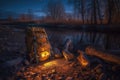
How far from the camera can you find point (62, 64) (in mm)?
7016

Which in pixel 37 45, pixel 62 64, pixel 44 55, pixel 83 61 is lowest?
pixel 62 64

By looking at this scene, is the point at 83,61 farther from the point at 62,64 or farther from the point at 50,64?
the point at 50,64

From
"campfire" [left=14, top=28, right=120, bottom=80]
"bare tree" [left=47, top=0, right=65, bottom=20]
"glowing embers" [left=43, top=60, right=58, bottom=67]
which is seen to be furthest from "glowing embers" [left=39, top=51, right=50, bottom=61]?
"bare tree" [left=47, top=0, right=65, bottom=20]

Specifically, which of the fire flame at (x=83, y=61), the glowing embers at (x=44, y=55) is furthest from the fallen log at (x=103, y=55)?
the glowing embers at (x=44, y=55)

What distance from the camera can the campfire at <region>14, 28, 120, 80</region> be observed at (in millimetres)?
5730

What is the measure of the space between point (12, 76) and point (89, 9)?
1357 inches

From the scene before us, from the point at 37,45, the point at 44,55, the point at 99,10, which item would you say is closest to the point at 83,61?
the point at 44,55

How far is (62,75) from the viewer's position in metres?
5.97

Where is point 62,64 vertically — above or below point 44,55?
below

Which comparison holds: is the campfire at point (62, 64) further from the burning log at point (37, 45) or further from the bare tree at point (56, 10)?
the bare tree at point (56, 10)

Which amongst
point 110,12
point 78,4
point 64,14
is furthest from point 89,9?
point 64,14

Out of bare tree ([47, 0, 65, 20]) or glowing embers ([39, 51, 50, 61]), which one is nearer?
glowing embers ([39, 51, 50, 61])

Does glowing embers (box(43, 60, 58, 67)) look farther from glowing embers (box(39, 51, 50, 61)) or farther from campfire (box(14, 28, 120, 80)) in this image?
glowing embers (box(39, 51, 50, 61))

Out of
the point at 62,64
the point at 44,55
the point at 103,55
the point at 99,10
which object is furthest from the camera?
the point at 99,10
